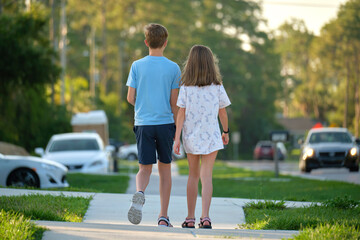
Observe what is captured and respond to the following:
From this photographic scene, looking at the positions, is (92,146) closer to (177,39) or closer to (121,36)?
(177,39)

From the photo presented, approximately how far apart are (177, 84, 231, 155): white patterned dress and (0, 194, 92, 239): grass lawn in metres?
1.62

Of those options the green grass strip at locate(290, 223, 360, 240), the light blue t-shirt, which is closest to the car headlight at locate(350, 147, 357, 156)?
the light blue t-shirt

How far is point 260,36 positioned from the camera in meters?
71.9

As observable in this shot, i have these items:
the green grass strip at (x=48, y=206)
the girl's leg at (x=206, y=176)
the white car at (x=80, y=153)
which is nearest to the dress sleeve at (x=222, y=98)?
the girl's leg at (x=206, y=176)

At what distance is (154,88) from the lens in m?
7.52

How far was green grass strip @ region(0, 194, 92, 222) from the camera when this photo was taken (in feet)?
24.7

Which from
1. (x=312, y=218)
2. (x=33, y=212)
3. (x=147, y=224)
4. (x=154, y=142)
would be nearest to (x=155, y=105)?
(x=154, y=142)

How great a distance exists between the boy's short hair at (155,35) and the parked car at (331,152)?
57.2 ft

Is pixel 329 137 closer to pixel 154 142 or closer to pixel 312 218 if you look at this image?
pixel 312 218

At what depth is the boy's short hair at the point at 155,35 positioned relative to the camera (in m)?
7.51

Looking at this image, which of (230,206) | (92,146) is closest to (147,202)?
(230,206)

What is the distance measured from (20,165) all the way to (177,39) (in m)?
53.0

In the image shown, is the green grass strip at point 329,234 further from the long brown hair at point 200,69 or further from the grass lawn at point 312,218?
the long brown hair at point 200,69

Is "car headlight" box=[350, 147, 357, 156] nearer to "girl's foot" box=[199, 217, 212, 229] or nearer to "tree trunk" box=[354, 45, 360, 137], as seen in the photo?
"girl's foot" box=[199, 217, 212, 229]
